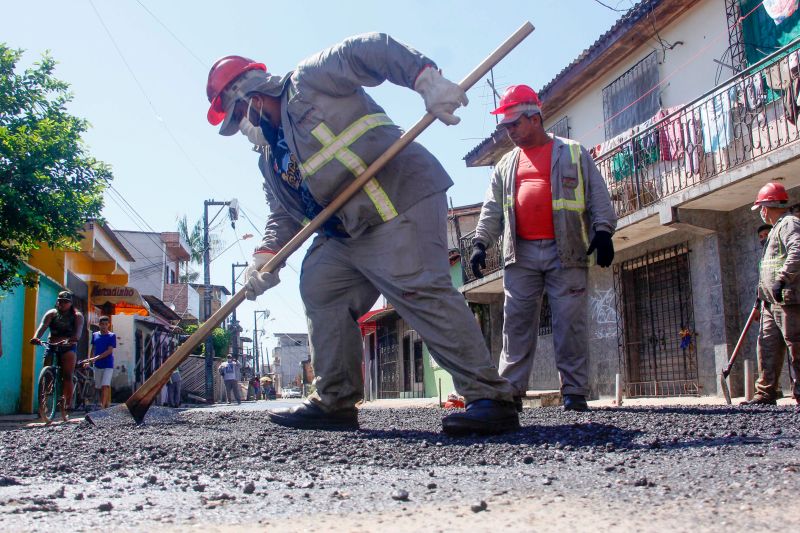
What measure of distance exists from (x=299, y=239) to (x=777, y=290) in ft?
10.9

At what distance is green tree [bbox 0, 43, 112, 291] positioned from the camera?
8.87 meters

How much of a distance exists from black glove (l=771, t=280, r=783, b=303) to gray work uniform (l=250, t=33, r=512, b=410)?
2.87 m

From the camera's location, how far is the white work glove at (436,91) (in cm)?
299

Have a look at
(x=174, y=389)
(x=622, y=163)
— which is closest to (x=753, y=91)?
(x=622, y=163)

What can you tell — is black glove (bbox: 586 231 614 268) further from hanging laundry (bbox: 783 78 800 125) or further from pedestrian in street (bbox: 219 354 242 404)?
pedestrian in street (bbox: 219 354 242 404)

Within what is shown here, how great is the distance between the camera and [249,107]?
354 cm

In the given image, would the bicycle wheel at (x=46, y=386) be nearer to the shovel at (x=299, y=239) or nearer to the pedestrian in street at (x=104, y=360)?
the pedestrian in street at (x=104, y=360)

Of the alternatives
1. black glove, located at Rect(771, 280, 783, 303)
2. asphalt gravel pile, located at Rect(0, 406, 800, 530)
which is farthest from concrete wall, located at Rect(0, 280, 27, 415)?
black glove, located at Rect(771, 280, 783, 303)

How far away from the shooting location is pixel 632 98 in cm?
1197

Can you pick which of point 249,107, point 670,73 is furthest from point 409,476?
point 670,73

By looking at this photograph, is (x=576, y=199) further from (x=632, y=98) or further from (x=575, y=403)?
(x=632, y=98)

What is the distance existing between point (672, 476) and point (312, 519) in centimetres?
88

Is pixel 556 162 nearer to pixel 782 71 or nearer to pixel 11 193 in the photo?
pixel 782 71

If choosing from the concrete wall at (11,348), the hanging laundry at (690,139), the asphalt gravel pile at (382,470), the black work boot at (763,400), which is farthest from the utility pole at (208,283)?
the asphalt gravel pile at (382,470)
